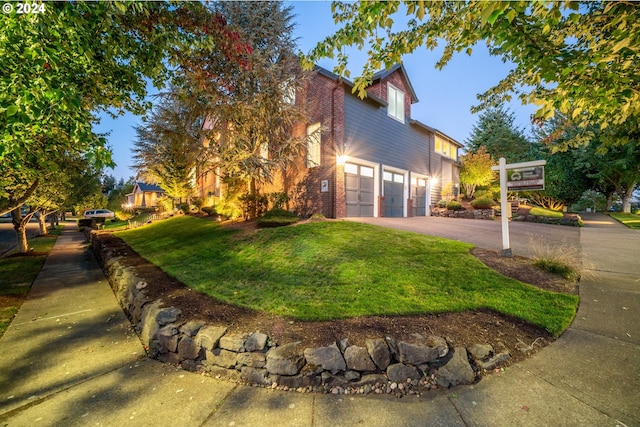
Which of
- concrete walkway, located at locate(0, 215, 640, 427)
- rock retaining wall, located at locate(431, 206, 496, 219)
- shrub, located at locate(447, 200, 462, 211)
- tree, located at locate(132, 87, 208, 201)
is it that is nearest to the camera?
concrete walkway, located at locate(0, 215, 640, 427)

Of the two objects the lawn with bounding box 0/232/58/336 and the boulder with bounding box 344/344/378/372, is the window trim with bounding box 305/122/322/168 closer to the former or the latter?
the boulder with bounding box 344/344/378/372

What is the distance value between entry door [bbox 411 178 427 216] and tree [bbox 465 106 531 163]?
45.4ft

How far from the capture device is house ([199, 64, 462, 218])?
12.0 meters

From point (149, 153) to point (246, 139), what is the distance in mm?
14623

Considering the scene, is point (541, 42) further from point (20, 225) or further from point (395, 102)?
point (20, 225)

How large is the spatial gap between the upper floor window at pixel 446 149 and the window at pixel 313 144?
1199cm

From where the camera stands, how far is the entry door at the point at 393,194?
15.1m

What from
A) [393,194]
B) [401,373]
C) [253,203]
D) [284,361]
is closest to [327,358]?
[284,361]

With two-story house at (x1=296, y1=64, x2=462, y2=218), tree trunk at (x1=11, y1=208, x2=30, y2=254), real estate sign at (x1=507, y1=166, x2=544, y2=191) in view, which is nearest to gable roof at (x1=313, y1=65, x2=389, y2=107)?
two-story house at (x1=296, y1=64, x2=462, y2=218)

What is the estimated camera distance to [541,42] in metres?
3.16

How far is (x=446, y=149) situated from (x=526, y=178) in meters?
17.0

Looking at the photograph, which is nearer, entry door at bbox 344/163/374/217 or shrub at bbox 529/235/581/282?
shrub at bbox 529/235/581/282

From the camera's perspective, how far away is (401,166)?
16.2 meters

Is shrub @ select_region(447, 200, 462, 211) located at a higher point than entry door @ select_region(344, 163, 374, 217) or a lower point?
lower
